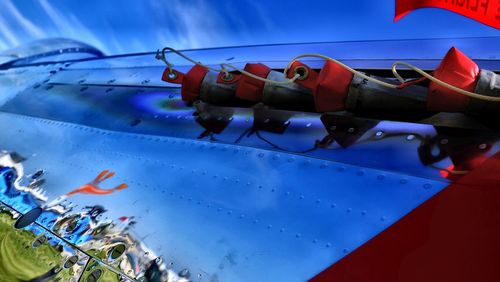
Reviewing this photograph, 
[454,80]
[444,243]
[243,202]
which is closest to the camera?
[444,243]

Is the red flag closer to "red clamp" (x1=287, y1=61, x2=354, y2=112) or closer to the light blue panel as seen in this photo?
"red clamp" (x1=287, y1=61, x2=354, y2=112)

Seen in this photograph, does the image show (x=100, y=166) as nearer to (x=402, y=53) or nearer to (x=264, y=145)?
(x=264, y=145)

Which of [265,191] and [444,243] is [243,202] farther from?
[444,243]

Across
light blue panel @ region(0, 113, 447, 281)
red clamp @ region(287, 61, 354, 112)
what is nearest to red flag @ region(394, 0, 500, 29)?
red clamp @ region(287, 61, 354, 112)

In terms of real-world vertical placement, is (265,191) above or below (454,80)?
below

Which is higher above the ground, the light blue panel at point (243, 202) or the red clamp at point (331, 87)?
the red clamp at point (331, 87)

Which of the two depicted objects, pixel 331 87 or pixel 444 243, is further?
pixel 331 87

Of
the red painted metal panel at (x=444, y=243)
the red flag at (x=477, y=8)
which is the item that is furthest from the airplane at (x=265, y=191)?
the red flag at (x=477, y=8)

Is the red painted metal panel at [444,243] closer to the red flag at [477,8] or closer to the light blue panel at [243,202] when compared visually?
the light blue panel at [243,202]

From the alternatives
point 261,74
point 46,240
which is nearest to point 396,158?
point 261,74

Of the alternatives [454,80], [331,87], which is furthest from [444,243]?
[331,87]
